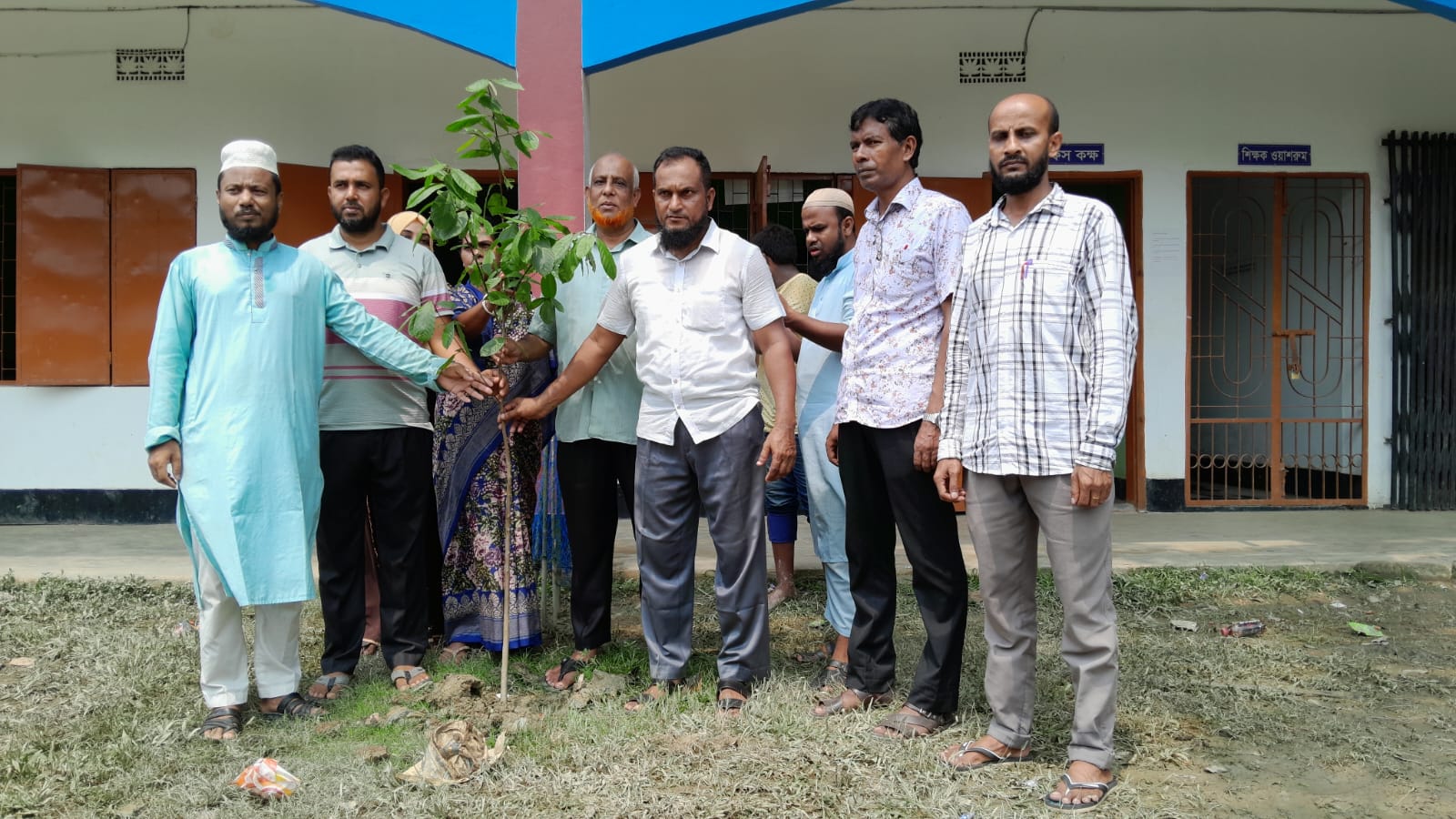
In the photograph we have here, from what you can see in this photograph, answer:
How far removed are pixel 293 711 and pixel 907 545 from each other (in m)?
2.06

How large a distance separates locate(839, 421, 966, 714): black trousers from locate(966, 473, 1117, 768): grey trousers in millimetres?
159

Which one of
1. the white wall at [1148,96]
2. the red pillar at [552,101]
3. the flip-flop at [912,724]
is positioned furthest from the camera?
the white wall at [1148,96]

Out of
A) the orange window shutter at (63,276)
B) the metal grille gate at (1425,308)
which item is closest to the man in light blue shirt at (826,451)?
the orange window shutter at (63,276)

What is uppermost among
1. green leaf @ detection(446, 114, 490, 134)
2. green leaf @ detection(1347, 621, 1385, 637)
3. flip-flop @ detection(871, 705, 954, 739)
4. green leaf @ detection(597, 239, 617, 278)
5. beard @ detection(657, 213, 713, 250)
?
green leaf @ detection(446, 114, 490, 134)

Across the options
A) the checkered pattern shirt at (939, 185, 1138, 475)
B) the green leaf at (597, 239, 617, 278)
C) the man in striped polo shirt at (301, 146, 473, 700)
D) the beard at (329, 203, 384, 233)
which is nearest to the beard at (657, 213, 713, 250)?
the green leaf at (597, 239, 617, 278)

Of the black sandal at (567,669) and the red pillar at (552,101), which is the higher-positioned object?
the red pillar at (552,101)

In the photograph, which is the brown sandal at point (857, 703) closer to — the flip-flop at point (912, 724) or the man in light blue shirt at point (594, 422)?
the flip-flop at point (912, 724)

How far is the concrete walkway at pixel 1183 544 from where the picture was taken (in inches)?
227

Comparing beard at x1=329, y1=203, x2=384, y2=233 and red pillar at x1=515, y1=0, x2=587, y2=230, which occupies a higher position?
red pillar at x1=515, y1=0, x2=587, y2=230

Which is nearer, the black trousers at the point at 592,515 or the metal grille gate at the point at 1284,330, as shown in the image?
the black trousers at the point at 592,515

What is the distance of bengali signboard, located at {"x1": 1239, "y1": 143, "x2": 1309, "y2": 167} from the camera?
7.51 m

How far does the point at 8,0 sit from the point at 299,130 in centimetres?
195

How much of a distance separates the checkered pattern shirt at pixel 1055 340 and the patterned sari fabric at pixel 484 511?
1.87 metres

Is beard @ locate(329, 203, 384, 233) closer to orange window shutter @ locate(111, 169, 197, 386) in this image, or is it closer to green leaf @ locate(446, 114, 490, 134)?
green leaf @ locate(446, 114, 490, 134)
